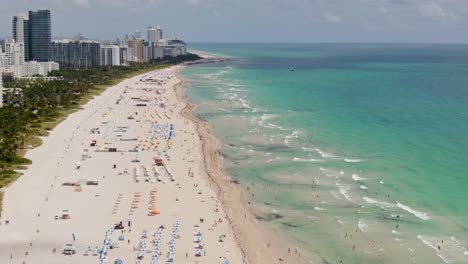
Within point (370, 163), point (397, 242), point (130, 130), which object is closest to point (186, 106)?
point (130, 130)

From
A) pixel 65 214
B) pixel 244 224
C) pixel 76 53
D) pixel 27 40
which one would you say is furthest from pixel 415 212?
Result: pixel 27 40

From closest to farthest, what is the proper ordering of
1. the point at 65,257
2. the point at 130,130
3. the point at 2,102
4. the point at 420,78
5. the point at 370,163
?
the point at 65,257 < the point at 370,163 < the point at 130,130 < the point at 2,102 < the point at 420,78

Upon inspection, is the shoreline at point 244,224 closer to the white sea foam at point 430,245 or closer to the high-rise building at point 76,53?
the white sea foam at point 430,245

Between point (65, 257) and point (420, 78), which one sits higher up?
point (420, 78)

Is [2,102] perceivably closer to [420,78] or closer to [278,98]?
[278,98]

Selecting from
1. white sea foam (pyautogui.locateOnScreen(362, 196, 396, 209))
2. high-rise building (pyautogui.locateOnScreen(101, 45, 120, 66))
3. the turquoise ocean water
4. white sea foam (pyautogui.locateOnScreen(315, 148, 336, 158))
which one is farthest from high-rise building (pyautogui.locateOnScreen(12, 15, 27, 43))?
white sea foam (pyautogui.locateOnScreen(362, 196, 396, 209))

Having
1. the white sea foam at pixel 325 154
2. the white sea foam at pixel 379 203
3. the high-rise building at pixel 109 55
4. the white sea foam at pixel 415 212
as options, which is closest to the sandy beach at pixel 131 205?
the white sea foam at pixel 379 203
